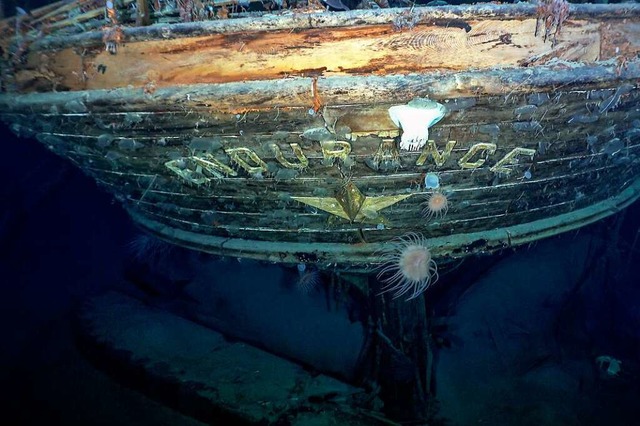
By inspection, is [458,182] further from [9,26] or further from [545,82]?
[9,26]

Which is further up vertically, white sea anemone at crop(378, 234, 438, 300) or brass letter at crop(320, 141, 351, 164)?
brass letter at crop(320, 141, 351, 164)

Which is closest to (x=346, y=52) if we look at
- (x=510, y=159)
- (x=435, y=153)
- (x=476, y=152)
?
(x=435, y=153)

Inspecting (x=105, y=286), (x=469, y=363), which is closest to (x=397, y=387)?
(x=469, y=363)

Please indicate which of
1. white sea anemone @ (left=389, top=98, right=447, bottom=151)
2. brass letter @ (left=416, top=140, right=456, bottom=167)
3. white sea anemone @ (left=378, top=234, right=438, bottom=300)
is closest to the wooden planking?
white sea anemone @ (left=389, top=98, right=447, bottom=151)

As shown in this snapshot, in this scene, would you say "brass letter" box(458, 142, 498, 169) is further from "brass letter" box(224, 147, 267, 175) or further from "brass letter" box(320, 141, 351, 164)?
"brass letter" box(224, 147, 267, 175)

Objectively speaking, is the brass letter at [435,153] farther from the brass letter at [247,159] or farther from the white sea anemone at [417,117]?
the brass letter at [247,159]

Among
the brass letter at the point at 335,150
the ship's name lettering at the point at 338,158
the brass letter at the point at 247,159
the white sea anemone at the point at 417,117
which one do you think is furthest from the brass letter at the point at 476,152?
the brass letter at the point at 247,159
